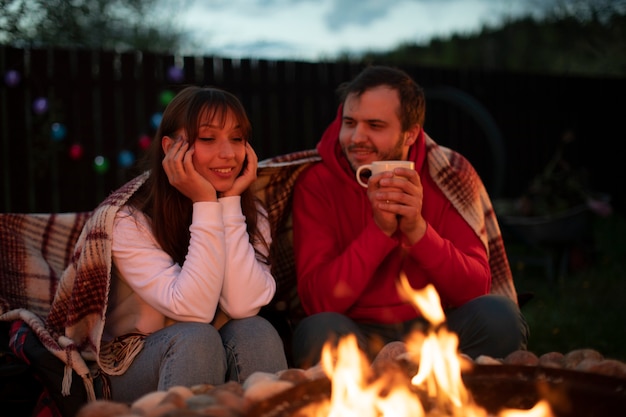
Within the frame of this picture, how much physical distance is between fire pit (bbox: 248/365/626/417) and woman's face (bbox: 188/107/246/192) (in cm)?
111

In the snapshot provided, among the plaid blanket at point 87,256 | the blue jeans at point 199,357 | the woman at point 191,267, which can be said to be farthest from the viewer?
the plaid blanket at point 87,256

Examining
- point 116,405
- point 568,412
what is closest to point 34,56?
point 116,405

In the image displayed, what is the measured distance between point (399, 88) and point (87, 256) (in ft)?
5.25

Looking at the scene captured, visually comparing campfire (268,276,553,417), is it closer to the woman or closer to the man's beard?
the woman

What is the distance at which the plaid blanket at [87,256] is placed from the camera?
246 cm

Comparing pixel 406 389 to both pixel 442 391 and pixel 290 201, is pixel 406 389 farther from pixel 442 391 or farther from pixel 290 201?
pixel 290 201

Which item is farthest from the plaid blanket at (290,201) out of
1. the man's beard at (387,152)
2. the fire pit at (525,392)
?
the fire pit at (525,392)

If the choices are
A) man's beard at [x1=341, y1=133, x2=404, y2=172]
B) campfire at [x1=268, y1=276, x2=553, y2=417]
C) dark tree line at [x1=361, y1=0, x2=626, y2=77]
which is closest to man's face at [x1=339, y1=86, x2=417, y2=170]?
man's beard at [x1=341, y1=133, x2=404, y2=172]

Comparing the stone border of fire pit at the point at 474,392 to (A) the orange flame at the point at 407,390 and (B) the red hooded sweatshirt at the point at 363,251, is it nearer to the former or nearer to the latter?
(A) the orange flame at the point at 407,390

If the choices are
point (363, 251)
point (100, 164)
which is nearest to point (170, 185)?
point (363, 251)

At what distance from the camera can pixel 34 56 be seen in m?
5.55

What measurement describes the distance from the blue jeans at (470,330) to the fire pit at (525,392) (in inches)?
32.7

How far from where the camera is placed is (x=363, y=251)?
2.80m

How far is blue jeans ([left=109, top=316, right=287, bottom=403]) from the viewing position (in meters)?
2.23
